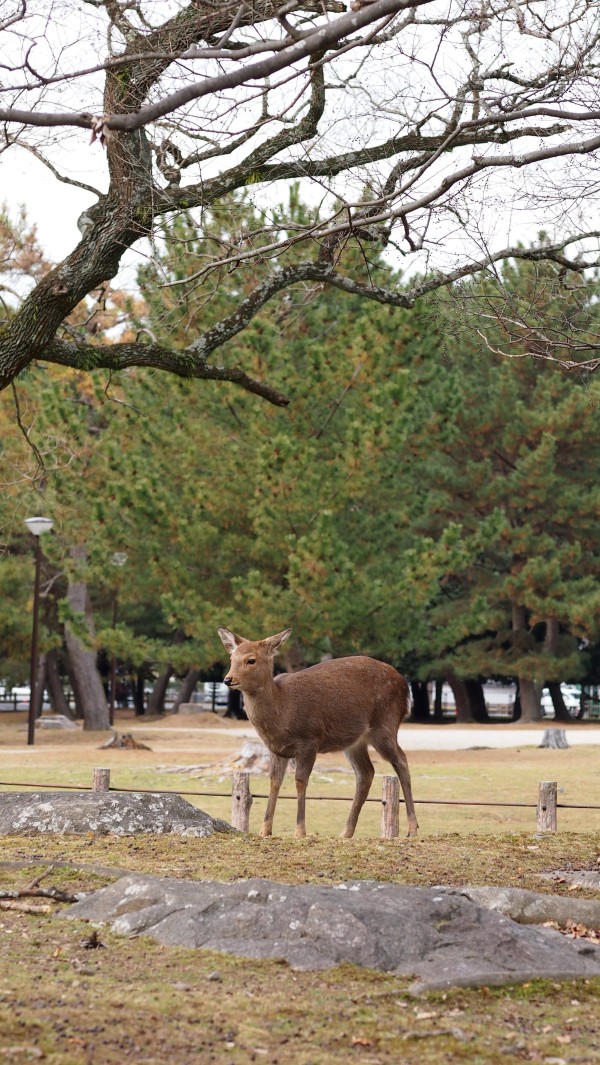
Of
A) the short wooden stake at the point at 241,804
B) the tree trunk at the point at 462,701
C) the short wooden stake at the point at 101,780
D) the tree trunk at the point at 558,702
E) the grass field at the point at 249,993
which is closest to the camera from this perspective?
the grass field at the point at 249,993

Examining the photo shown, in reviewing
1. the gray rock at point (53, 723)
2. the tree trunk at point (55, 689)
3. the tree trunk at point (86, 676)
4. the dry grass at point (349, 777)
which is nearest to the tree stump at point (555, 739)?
the dry grass at point (349, 777)

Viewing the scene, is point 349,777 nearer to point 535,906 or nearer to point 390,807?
point 390,807

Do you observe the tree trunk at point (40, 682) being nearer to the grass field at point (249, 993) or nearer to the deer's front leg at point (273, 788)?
the deer's front leg at point (273, 788)

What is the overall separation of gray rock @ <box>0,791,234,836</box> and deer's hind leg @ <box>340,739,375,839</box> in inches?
40.0

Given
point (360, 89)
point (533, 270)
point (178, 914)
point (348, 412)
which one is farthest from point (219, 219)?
point (348, 412)

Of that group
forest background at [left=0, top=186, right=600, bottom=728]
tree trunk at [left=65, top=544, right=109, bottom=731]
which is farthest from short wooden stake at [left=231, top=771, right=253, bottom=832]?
tree trunk at [left=65, top=544, right=109, bottom=731]

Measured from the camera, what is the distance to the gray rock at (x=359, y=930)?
18.9 feet

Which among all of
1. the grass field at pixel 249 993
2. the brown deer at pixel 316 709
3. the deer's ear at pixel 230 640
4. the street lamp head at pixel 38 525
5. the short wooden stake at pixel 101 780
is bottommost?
the grass field at pixel 249 993

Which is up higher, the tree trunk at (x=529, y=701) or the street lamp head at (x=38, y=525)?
the street lamp head at (x=38, y=525)

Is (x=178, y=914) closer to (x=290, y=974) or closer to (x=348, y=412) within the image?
(x=290, y=974)

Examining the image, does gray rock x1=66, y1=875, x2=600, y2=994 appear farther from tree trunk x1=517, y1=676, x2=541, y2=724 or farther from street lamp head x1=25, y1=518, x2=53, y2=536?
tree trunk x1=517, y1=676, x2=541, y2=724

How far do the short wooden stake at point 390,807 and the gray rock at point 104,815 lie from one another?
1430 mm

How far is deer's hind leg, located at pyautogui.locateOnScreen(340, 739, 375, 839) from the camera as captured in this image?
33.7 ft

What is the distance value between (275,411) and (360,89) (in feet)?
50.7
